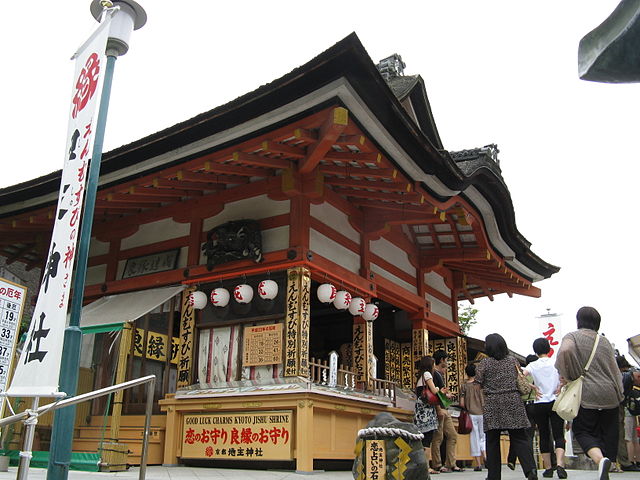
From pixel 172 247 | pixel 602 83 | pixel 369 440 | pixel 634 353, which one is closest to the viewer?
pixel 602 83

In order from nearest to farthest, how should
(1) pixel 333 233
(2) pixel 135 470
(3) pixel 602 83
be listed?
(3) pixel 602 83 < (2) pixel 135 470 < (1) pixel 333 233

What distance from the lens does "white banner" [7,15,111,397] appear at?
398 centimetres

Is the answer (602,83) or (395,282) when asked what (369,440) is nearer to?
(602,83)

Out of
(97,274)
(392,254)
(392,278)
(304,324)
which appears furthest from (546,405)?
(97,274)

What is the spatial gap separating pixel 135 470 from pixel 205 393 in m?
1.33

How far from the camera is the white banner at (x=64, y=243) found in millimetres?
3982

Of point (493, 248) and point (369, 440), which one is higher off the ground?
point (493, 248)

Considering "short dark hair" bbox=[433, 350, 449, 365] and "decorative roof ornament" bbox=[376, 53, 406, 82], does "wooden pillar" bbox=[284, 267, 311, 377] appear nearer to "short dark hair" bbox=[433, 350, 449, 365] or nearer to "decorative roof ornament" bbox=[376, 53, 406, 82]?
"short dark hair" bbox=[433, 350, 449, 365]

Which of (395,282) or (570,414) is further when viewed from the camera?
(395,282)

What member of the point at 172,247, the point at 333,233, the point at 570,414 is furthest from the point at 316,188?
the point at 570,414

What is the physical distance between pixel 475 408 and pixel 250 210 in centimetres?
451

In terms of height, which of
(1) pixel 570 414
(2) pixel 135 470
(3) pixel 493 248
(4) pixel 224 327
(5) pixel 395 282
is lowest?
(2) pixel 135 470

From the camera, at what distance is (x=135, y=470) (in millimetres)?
7762

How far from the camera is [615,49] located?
1.76 metres
